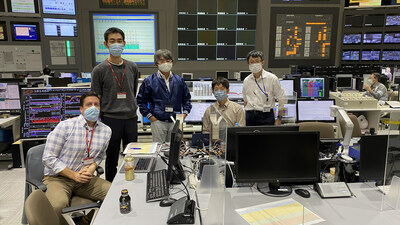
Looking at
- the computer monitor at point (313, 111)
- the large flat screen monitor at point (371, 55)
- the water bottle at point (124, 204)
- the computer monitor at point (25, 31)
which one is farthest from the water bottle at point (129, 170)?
the large flat screen monitor at point (371, 55)

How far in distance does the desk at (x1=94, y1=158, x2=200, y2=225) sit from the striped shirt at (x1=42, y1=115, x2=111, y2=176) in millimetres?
523

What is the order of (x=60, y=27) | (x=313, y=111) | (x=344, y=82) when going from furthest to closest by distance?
1. (x=60, y=27)
2. (x=344, y=82)
3. (x=313, y=111)

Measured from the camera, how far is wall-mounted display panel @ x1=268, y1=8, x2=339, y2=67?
747 cm

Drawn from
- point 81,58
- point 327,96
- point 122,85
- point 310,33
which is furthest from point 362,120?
point 81,58

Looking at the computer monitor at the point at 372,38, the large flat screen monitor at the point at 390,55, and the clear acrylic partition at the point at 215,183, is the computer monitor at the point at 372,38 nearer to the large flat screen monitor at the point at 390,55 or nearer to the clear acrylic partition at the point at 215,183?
the large flat screen monitor at the point at 390,55

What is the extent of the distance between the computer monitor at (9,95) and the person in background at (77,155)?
8.11 feet

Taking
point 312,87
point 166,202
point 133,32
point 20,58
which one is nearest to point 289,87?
point 312,87

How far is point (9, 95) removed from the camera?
428cm

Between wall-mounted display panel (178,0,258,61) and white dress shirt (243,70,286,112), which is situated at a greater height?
wall-mounted display panel (178,0,258,61)

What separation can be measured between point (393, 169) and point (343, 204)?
0.40 metres

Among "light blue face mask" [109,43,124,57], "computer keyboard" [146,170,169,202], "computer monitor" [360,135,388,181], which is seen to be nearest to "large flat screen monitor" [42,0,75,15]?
"light blue face mask" [109,43,124,57]

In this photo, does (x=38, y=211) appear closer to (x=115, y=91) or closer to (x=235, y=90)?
(x=115, y=91)

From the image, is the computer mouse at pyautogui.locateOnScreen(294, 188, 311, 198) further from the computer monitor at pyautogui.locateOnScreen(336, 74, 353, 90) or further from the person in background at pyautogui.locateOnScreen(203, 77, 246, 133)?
the computer monitor at pyautogui.locateOnScreen(336, 74, 353, 90)

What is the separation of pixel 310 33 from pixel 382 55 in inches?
99.5
